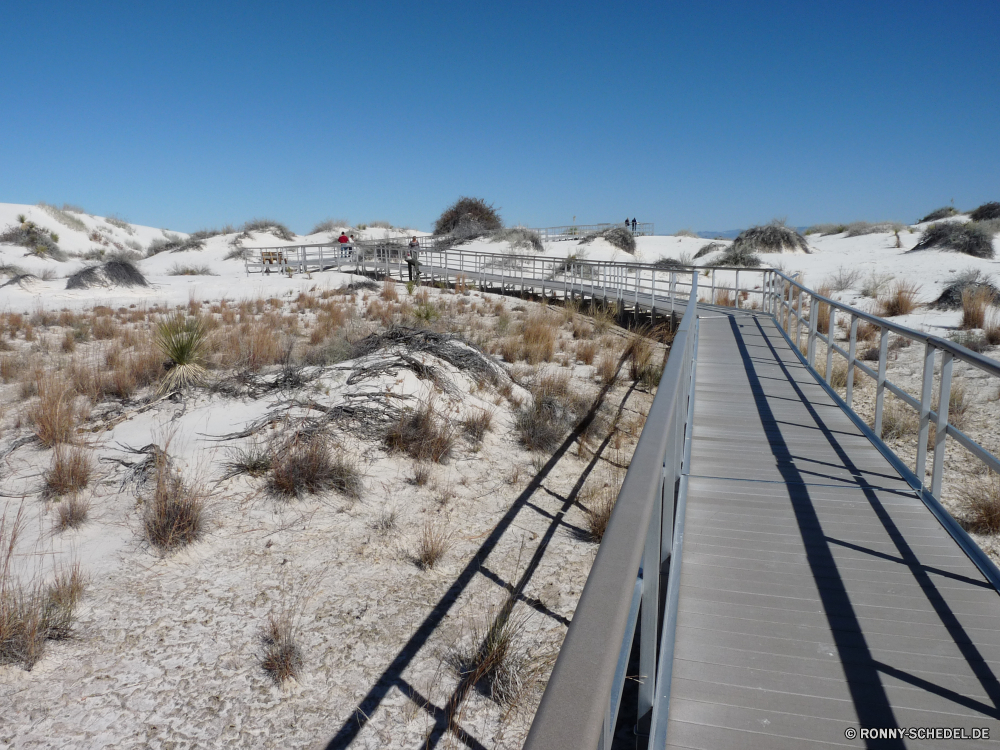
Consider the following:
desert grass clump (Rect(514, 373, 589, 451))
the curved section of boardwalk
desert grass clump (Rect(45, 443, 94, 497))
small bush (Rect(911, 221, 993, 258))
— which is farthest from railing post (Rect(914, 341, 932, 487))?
small bush (Rect(911, 221, 993, 258))

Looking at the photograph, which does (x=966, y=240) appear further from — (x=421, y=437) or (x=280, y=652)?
(x=280, y=652)

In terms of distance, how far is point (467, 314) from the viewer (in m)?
17.9

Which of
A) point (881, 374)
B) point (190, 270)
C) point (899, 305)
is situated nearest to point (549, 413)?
point (881, 374)

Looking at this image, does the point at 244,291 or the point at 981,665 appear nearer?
the point at 981,665

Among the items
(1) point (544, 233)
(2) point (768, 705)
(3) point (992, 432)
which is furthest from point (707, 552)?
(1) point (544, 233)

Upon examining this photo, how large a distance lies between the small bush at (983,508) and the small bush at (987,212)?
3559 centimetres

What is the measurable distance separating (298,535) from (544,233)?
4815cm

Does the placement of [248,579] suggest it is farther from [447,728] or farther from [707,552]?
[707,552]

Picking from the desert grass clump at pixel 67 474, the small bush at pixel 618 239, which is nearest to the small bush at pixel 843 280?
the small bush at pixel 618 239

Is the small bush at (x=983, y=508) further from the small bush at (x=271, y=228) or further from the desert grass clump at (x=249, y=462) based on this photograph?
Answer: the small bush at (x=271, y=228)

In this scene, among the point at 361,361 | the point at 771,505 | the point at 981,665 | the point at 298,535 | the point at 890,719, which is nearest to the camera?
the point at 890,719

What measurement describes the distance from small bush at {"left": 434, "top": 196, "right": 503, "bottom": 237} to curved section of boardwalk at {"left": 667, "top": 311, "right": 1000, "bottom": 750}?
42.3 meters

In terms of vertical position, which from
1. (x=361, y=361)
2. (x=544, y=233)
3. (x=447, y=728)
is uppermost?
(x=544, y=233)

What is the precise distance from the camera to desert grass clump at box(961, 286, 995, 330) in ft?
42.5
